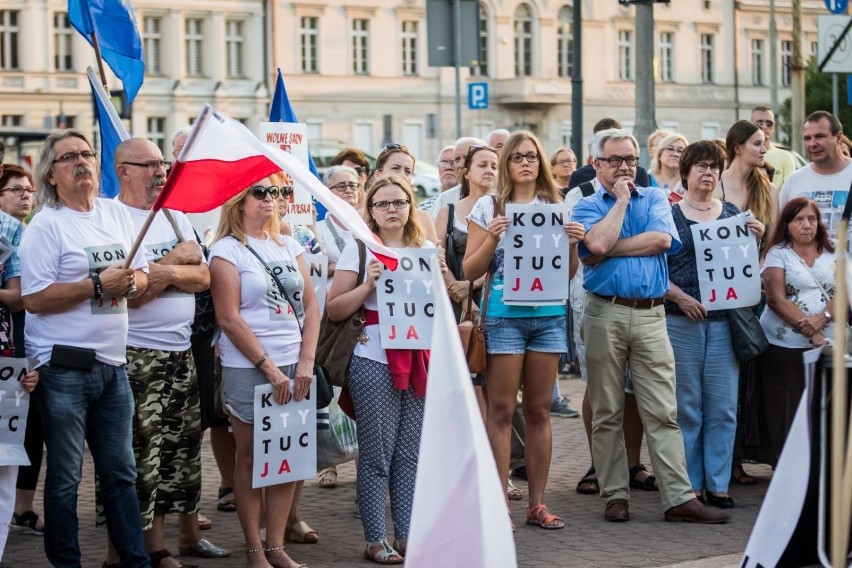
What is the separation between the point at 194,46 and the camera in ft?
181

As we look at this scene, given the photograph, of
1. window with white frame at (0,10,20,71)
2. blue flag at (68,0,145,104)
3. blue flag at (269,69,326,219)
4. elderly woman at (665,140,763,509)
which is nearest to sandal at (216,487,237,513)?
blue flag at (269,69,326,219)

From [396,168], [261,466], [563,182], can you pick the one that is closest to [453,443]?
[261,466]

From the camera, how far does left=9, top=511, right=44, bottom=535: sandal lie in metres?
8.55

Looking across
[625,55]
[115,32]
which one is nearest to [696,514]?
[115,32]

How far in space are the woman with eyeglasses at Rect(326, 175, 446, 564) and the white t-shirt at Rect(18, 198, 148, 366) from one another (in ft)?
4.45

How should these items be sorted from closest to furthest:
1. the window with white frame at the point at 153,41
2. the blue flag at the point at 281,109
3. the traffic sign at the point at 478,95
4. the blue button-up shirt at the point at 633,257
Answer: the blue button-up shirt at the point at 633,257 < the blue flag at the point at 281,109 < the traffic sign at the point at 478,95 < the window with white frame at the point at 153,41

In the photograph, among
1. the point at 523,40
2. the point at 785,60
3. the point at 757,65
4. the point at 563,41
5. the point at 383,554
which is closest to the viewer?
the point at 383,554

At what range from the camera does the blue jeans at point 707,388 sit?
8859mm

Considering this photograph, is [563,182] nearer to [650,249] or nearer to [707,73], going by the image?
[650,249]

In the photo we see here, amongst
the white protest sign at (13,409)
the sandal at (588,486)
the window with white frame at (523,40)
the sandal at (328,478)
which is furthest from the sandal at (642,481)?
the window with white frame at (523,40)

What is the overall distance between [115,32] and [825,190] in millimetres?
4446

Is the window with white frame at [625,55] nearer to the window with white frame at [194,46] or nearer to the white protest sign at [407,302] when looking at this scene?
the window with white frame at [194,46]

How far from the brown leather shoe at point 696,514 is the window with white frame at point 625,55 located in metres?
55.4

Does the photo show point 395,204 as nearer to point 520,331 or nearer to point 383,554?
point 520,331
